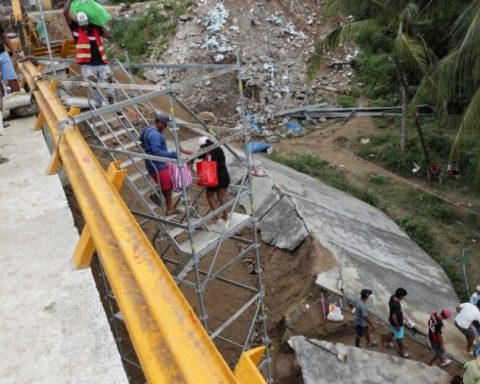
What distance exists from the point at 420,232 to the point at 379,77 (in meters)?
10.8

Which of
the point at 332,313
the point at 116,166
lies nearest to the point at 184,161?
the point at 116,166

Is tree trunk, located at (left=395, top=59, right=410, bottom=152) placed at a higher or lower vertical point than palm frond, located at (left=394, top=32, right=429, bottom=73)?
lower

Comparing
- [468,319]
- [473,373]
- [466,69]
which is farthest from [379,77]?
[473,373]

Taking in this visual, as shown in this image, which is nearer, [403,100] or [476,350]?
[476,350]

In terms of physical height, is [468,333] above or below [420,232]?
above

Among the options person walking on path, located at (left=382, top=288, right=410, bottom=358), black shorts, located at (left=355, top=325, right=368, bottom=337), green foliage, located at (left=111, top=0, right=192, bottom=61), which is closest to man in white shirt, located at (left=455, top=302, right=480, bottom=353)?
person walking on path, located at (left=382, top=288, right=410, bottom=358)

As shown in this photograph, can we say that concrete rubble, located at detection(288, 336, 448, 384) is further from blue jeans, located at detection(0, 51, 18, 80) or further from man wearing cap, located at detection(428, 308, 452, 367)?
blue jeans, located at detection(0, 51, 18, 80)

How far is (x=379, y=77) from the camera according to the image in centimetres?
2031

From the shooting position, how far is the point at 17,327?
2930mm

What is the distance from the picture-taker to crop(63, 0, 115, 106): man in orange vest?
7535mm

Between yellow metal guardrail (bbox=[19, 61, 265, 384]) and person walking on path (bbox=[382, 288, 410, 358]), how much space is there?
4.93m

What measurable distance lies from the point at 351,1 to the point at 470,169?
19.4 ft

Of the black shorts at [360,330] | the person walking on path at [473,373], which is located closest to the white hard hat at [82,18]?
the black shorts at [360,330]

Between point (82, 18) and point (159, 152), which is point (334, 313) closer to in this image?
point (159, 152)
